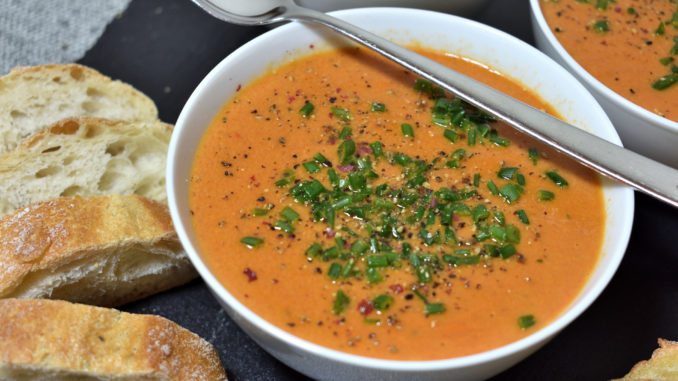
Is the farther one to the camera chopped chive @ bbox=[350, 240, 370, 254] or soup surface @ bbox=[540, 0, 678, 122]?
soup surface @ bbox=[540, 0, 678, 122]

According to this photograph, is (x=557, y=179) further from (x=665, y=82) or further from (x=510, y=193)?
(x=665, y=82)

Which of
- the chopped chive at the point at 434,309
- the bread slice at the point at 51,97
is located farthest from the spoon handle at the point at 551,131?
the bread slice at the point at 51,97

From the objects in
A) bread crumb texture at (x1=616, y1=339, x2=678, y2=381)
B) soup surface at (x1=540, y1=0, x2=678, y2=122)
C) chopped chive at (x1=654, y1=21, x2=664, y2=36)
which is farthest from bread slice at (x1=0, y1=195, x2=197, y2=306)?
chopped chive at (x1=654, y1=21, x2=664, y2=36)

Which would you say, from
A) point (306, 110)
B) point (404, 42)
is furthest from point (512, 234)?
point (404, 42)

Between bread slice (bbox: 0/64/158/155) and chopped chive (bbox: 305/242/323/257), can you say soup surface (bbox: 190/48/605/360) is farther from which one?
bread slice (bbox: 0/64/158/155)

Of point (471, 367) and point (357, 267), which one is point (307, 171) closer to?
point (357, 267)

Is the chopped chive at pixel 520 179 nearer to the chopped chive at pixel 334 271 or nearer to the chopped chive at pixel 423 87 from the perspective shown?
the chopped chive at pixel 423 87
